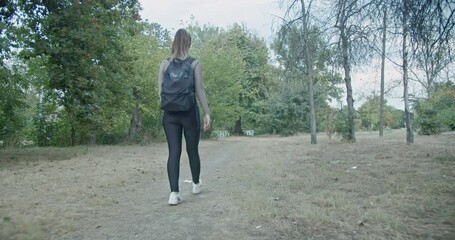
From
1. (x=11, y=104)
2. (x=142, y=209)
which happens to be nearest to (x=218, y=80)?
(x=11, y=104)

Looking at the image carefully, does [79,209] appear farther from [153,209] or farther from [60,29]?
[60,29]

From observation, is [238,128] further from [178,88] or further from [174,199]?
[178,88]

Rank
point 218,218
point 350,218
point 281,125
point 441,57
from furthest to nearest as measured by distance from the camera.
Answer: point 281,125
point 441,57
point 218,218
point 350,218

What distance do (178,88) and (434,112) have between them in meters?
21.6

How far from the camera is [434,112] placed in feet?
69.4

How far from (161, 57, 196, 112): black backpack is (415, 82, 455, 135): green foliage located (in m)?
21.1

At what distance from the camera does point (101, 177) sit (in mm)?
6457

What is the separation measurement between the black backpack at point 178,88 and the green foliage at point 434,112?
21.1 meters

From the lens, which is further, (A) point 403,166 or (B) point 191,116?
(A) point 403,166

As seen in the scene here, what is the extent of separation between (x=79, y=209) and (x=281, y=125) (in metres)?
32.8

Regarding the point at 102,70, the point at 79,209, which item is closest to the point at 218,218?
the point at 79,209

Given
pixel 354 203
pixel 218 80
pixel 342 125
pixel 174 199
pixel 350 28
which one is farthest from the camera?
pixel 218 80

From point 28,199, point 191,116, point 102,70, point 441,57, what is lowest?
point 28,199

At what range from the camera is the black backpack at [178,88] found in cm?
395
